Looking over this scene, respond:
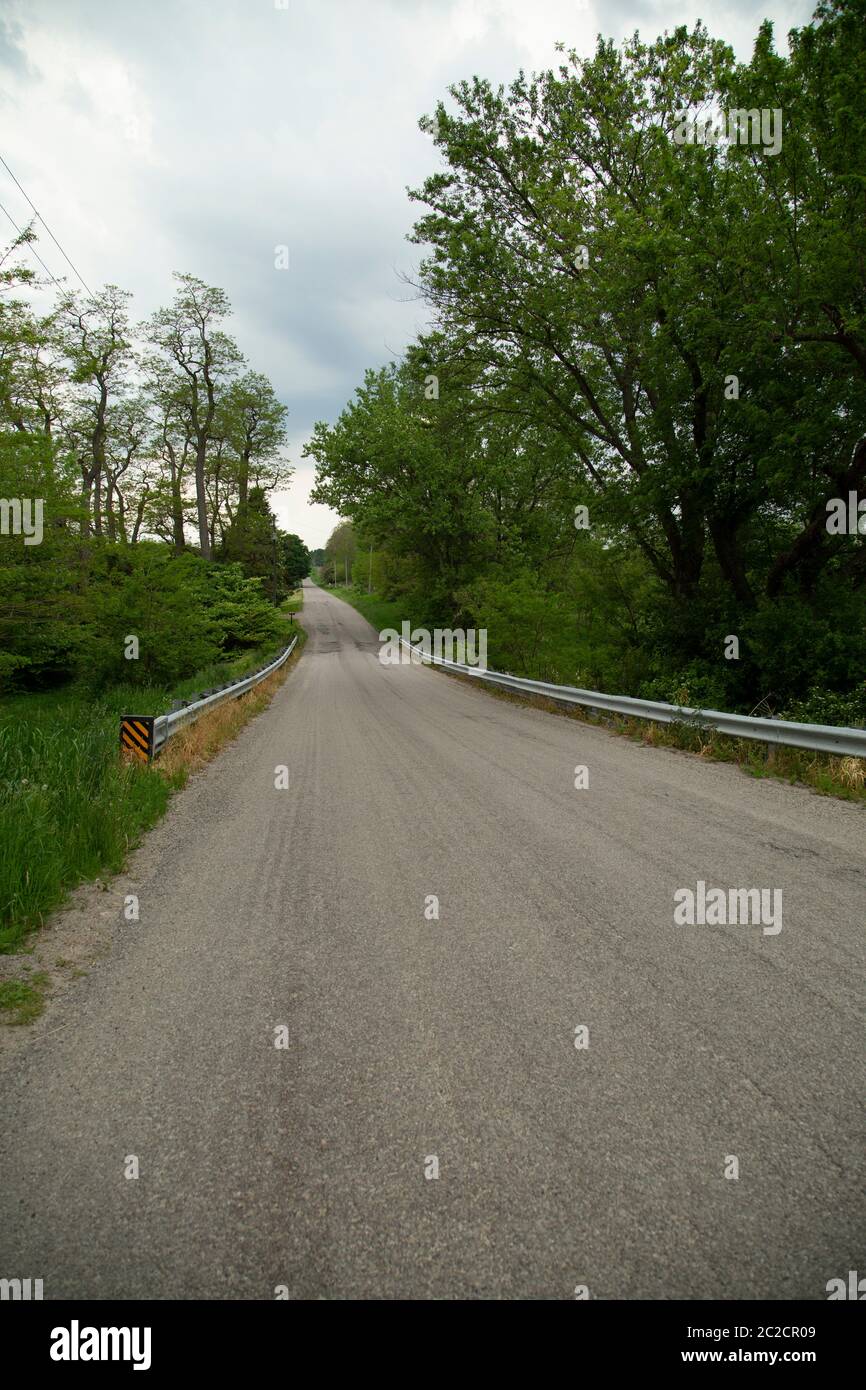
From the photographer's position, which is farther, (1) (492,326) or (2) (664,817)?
(1) (492,326)

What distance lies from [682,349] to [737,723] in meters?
7.39

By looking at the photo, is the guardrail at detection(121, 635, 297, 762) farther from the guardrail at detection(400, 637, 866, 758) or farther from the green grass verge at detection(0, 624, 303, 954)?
the guardrail at detection(400, 637, 866, 758)

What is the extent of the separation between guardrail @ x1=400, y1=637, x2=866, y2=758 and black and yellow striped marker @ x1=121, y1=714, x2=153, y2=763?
7393 millimetres

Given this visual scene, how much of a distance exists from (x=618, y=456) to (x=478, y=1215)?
51.7ft

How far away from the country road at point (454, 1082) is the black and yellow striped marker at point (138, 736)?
286cm

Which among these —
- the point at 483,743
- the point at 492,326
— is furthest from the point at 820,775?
the point at 492,326

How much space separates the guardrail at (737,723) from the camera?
6.62m

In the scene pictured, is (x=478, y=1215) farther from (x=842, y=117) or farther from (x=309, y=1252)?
(x=842, y=117)

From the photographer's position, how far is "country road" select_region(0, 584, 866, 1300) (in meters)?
1.75

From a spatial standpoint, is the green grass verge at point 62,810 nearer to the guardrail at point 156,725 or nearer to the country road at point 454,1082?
the guardrail at point 156,725

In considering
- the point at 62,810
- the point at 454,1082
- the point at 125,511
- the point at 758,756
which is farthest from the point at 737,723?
the point at 125,511

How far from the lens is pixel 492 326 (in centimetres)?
1446
